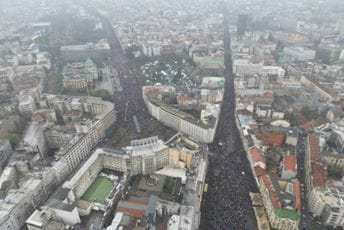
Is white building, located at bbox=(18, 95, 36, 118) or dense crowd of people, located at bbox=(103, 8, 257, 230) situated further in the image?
white building, located at bbox=(18, 95, 36, 118)

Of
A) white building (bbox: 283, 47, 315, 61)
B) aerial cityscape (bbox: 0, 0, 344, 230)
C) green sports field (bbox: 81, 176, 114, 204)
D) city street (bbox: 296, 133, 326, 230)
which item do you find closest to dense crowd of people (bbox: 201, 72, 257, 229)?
aerial cityscape (bbox: 0, 0, 344, 230)

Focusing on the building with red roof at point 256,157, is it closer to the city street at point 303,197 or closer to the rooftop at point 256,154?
the rooftop at point 256,154

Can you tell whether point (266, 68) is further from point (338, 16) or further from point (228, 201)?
point (338, 16)

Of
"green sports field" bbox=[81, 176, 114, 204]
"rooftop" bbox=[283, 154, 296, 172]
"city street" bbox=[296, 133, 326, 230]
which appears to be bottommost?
"city street" bbox=[296, 133, 326, 230]

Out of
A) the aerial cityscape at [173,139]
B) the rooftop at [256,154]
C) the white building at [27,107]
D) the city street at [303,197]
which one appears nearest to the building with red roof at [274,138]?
the aerial cityscape at [173,139]

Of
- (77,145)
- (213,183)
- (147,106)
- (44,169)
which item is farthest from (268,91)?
(44,169)

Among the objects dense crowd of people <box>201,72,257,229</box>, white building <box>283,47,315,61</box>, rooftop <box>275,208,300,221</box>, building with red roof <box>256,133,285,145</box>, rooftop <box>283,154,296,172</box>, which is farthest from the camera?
white building <box>283,47,315,61</box>

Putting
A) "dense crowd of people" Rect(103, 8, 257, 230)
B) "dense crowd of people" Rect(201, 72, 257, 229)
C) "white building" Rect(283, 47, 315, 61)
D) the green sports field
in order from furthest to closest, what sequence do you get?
1. "white building" Rect(283, 47, 315, 61)
2. the green sports field
3. "dense crowd of people" Rect(103, 8, 257, 230)
4. "dense crowd of people" Rect(201, 72, 257, 229)

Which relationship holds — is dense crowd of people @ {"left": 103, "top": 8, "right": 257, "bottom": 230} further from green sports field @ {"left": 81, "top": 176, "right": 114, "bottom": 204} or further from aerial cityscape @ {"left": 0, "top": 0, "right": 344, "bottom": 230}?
green sports field @ {"left": 81, "top": 176, "right": 114, "bottom": 204}
